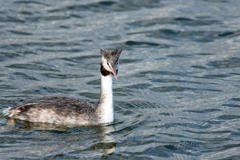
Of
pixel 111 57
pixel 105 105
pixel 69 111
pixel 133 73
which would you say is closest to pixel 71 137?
pixel 69 111

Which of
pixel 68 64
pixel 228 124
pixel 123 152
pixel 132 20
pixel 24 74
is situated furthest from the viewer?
pixel 132 20

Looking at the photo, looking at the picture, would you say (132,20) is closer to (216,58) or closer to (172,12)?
(172,12)

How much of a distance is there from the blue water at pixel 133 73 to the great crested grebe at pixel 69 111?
0.74ft

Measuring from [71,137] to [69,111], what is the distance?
869mm

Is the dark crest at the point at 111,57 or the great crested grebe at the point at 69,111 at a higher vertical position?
the dark crest at the point at 111,57

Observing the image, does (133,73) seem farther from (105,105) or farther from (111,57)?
(111,57)

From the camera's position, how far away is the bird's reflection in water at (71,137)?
8026 millimetres

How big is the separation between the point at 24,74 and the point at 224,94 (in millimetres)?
6396

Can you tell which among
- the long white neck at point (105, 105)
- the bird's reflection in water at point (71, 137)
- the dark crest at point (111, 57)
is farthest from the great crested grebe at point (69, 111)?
the dark crest at point (111, 57)

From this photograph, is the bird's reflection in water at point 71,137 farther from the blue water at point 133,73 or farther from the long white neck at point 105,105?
the long white neck at point 105,105

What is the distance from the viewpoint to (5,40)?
1535 centimetres

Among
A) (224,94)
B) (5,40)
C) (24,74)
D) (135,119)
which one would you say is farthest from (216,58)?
(5,40)

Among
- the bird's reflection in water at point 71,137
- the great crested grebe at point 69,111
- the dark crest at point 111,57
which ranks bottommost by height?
the bird's reflection in water at point 71,137

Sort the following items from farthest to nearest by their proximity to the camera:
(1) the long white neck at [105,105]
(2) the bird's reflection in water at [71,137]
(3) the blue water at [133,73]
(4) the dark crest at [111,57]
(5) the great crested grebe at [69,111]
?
1. (1) the long white neck at [105,105]
2. (5) the great crested grebe at [69,111]
3. (4) the dark crest at [111,57]
4. (3) the blue water at [133,73]
5. (2) the bird's reflection in water at [71,137]
